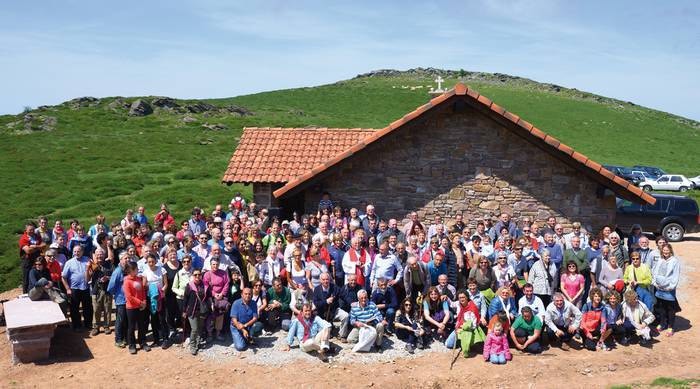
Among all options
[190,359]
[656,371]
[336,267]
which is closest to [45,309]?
[190,359]

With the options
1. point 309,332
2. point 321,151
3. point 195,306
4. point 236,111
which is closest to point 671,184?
point 321,151

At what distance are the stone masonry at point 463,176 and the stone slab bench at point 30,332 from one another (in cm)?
669

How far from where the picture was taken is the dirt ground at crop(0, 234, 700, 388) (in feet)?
28.2

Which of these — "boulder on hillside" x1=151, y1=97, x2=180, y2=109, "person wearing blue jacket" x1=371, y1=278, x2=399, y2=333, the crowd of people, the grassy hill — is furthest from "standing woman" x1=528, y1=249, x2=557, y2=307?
"boulder on hillside" x1=151, y1=97, x2=180, y2=109

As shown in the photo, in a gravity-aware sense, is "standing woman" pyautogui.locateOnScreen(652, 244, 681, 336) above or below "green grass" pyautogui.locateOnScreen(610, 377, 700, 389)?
above

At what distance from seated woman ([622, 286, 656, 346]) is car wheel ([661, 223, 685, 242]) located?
11078 millimetres

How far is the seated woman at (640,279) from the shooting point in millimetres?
10477

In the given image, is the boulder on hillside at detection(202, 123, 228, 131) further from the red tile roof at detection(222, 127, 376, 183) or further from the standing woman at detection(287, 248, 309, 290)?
the standing woman at detection(287, 248, 309, 290)

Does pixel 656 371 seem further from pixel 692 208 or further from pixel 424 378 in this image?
pixel 692 208

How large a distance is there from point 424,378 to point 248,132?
10.4 metres

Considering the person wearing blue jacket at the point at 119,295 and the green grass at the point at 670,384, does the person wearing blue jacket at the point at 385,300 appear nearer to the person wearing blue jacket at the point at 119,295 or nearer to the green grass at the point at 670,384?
the green grass at the point at 670,384

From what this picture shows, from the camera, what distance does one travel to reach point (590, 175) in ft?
42.7

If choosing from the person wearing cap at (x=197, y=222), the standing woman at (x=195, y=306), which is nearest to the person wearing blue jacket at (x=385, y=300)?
the standing woman at (x=195, y=306)

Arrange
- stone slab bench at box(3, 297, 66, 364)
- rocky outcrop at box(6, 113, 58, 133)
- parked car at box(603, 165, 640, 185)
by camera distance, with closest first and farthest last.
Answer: stone slab bench at box(3, 297, 66, 364) → parked car at box(603, 165, 640, 185) → rocky outcrop at box(6, 113, 58, 133)
